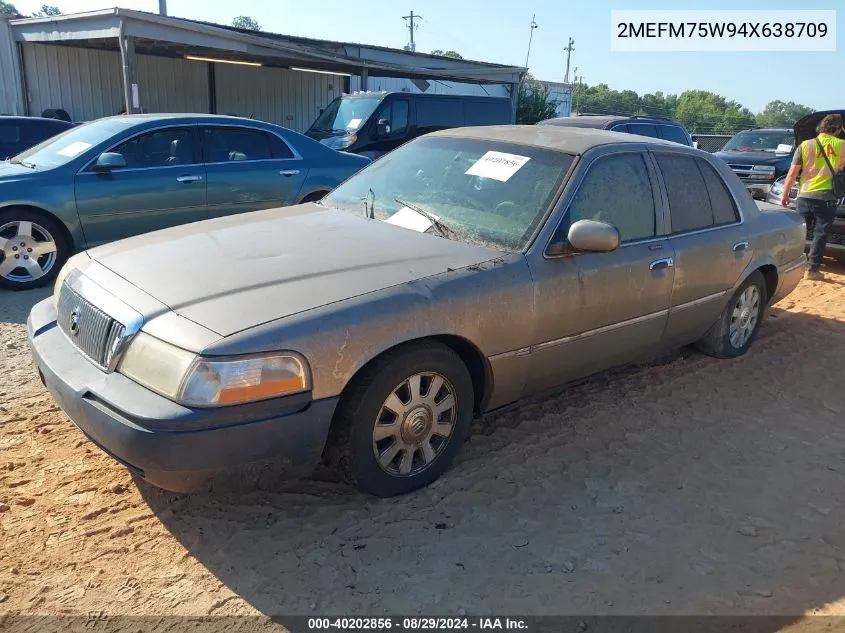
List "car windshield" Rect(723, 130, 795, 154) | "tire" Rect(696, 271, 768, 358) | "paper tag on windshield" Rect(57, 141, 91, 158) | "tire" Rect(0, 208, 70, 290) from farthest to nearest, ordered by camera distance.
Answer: "car windshield" Rect(723, 130, 795, 154) < "paper tag on windshield" Rect(57, 141, 91, 158) < "tire" Rect(0, 208, 70, 290) < "tire" Rect(696, 271, 768, 358)

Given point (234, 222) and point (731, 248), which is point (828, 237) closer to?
point (731, 248)

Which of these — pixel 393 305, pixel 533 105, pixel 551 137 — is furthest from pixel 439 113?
pixel 533 105

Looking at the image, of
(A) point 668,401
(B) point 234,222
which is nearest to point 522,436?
(A) point 668,401

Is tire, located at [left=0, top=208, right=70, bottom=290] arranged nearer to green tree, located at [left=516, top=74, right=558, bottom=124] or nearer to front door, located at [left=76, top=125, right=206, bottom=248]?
front door, located at [left=76, top=125, right=206, bottom=248]

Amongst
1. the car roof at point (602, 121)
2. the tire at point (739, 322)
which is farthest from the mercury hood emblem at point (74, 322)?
A: the car roof at point (602, 121)

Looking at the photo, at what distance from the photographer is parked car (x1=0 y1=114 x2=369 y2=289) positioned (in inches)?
242

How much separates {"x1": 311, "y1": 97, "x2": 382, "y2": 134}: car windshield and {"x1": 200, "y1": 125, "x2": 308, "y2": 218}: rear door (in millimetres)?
4610

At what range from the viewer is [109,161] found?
6.27 m

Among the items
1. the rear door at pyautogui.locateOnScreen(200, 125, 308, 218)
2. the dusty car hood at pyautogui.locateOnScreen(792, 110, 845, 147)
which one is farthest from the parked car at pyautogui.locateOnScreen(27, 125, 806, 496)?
the dusty car hood at pyautogui.locateOnScreen(792, 110, 845, 147)

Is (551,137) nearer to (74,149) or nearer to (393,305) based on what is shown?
(393,305)

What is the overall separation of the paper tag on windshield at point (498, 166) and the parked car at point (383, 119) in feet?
26.0

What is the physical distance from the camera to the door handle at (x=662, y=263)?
13.3 feet

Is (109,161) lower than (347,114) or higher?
lower

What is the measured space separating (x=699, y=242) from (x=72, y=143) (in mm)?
5702
